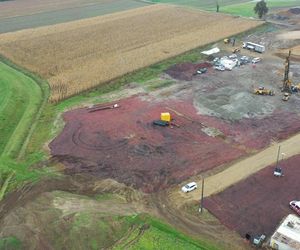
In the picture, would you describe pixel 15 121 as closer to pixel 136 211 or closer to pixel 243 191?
pixel 136 211

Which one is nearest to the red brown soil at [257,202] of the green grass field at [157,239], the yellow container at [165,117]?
the green grass field at [157,239]

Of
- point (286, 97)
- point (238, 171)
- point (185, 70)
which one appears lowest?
point (238, 171)

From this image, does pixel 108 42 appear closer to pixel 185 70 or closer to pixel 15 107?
pixel 185 70

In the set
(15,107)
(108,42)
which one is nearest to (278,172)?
(15,107)

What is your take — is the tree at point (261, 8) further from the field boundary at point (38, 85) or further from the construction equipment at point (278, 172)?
the construction equipment at point (278, 172)

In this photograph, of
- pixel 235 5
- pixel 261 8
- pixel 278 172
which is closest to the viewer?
pixel 278 172

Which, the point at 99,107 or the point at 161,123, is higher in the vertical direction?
the point at 99,107

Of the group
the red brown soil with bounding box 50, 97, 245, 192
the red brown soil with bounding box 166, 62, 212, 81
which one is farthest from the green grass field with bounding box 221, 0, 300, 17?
the red brown soil with bounding box 50, 97, 245, 192
